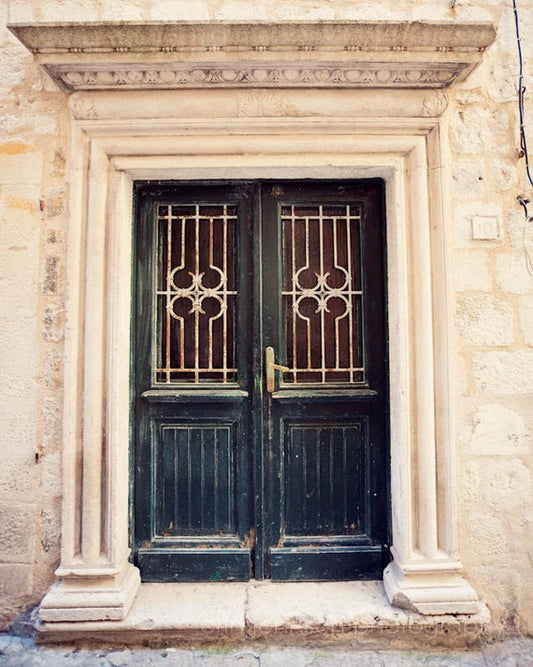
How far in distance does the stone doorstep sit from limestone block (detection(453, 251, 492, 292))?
5.42 ft

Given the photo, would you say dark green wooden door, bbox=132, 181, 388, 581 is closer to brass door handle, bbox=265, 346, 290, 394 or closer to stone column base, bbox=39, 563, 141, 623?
brass door handle, bbox=265, 346, 290, 394

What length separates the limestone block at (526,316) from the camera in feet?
8.27

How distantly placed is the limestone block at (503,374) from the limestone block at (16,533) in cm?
250

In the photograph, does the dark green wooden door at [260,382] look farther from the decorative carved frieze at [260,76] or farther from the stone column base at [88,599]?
the decorative carved frieze at [260,76]

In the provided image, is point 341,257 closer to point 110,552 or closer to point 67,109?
point 67,109

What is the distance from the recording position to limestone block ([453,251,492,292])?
8.28 ft

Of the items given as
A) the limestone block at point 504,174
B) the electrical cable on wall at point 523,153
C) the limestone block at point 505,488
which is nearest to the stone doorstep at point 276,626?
the limestone block at point 505,488

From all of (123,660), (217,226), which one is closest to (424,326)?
(217,226)

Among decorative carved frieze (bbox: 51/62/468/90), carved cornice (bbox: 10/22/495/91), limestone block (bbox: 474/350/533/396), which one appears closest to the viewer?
carved cornice (bbox: 10/22/495/91)

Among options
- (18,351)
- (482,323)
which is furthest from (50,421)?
(482,323)

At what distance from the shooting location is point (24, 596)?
2453 millimetres

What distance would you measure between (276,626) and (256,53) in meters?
2.86

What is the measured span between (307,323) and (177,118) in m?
1.32

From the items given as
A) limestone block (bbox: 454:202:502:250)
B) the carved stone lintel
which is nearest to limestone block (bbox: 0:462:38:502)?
limestone block (bbox: 454:202:502:250)
